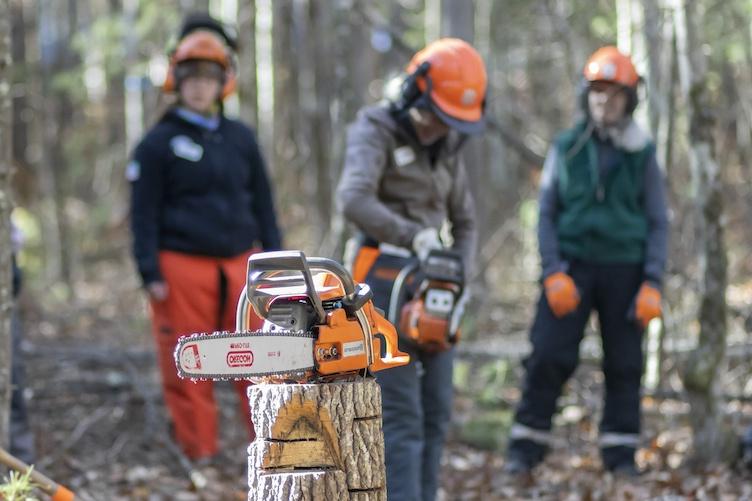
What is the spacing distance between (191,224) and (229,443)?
1498mm

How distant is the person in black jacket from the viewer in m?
5.77

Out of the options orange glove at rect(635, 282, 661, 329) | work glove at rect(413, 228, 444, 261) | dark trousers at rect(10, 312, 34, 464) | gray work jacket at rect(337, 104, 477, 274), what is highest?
gray work jacket at rect(337, 104, 477, 274)

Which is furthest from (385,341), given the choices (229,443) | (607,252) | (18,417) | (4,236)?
(229,443)

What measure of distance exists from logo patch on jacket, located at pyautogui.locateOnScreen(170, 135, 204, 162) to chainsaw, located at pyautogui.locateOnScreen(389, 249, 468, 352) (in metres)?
2.07

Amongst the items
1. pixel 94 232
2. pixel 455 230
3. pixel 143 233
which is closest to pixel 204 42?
pixel 143 233

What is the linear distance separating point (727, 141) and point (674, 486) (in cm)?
717

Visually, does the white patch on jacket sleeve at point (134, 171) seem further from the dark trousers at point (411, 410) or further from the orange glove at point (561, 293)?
the orange glove at point (561, 293)

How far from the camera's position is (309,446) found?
3074mm

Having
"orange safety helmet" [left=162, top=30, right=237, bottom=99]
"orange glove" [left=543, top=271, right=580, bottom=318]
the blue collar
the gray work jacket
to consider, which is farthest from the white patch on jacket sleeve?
"orange glove" [left=543, top=271, right=580, bottom=318]

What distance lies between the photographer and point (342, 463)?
10.2 feet

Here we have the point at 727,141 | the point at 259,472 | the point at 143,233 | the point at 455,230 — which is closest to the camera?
the point at 259,472

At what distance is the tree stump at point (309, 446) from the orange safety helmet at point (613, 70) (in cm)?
284

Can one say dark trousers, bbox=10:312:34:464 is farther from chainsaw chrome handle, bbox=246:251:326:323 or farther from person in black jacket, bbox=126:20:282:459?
chainsaw chrome handle, bbox=246:251:326:323

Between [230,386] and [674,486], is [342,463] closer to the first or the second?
[674,486]
